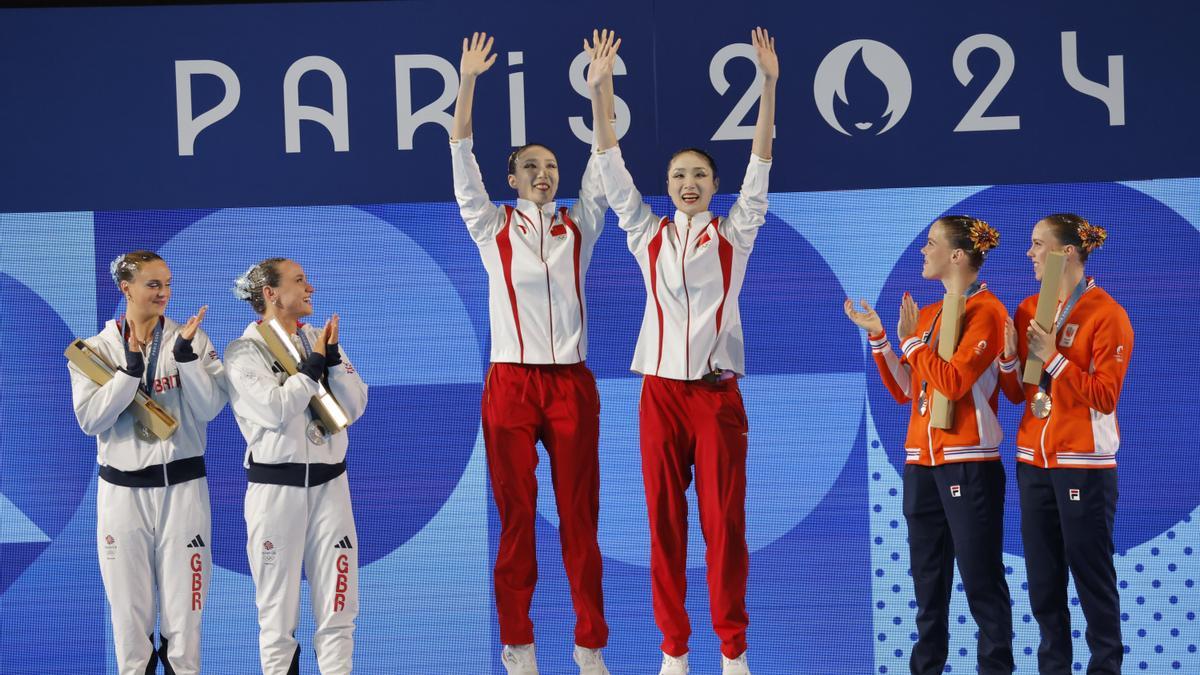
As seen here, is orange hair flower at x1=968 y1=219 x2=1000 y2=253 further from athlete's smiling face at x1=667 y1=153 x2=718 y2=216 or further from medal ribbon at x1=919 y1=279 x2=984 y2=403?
athlete's smiling face at x1=667 y1=153 x2=718 y2=216

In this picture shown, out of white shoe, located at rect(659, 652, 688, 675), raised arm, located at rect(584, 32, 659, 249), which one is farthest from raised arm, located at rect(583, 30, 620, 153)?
white shoe, located at rect(659, 652, 688, 675)

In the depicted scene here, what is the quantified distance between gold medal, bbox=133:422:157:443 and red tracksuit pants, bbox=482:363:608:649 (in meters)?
1.32

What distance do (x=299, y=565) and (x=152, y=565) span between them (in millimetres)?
620

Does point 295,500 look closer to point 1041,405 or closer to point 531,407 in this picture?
point 531,407

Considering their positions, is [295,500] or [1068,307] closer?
[295,500]

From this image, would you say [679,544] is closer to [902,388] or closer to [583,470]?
[583,470]

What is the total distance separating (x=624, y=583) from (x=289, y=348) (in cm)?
214

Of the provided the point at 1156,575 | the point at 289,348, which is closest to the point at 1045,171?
the point at 1156,575

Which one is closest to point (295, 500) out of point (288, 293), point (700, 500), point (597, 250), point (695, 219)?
point (288, 293)

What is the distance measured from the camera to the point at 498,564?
16.1 ft

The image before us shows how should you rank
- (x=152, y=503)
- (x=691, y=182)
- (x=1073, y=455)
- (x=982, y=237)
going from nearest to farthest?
(x=1073, y=455) → (x=152, y=503) → (x=982, y=237) → (x=691, y=182)

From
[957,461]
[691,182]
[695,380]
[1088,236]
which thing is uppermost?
[691,182]

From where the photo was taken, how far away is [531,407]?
4930 millimetres

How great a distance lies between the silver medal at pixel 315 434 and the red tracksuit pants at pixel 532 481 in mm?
665
